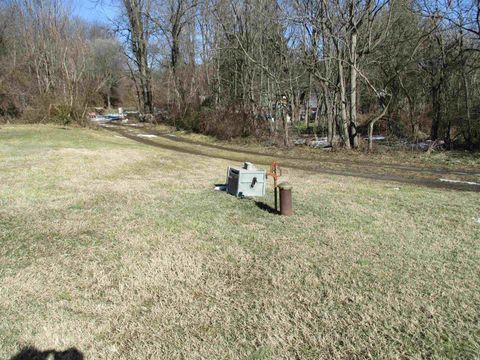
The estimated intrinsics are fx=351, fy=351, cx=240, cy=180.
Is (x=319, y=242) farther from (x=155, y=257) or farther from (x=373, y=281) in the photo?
(x=155, y=257)

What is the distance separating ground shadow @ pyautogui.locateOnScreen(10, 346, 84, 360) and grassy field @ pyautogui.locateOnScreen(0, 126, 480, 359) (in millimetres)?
44

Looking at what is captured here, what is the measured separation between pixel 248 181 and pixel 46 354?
462cm

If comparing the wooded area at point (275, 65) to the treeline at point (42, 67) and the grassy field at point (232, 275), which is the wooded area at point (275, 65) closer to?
the treeline at point (42, 67)

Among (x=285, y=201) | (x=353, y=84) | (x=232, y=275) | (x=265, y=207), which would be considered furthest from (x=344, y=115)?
(x=232, y=275)

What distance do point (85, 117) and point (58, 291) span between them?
1996 cm

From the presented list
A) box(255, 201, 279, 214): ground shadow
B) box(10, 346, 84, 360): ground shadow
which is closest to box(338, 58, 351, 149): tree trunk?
box(255, 201, 279, 214): ground shadow

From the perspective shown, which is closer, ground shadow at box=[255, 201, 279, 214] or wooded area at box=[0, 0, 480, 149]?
ground shadow at box=[255, 201, 279, 214]

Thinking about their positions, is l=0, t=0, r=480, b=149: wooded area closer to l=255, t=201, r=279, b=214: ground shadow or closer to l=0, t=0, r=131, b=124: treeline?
l=0, t=0, r=131, b=124: treeline


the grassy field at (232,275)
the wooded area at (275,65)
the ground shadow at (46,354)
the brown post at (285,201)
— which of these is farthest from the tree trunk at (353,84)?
the ground shadow at (46,354)

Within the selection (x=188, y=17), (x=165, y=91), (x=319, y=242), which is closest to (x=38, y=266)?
(x=319, y=242)

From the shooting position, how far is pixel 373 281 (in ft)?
12.0

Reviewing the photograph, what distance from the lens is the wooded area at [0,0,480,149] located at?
14477 millimetres

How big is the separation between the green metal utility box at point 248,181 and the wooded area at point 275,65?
830 centimetres

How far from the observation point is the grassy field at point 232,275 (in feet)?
9.03
